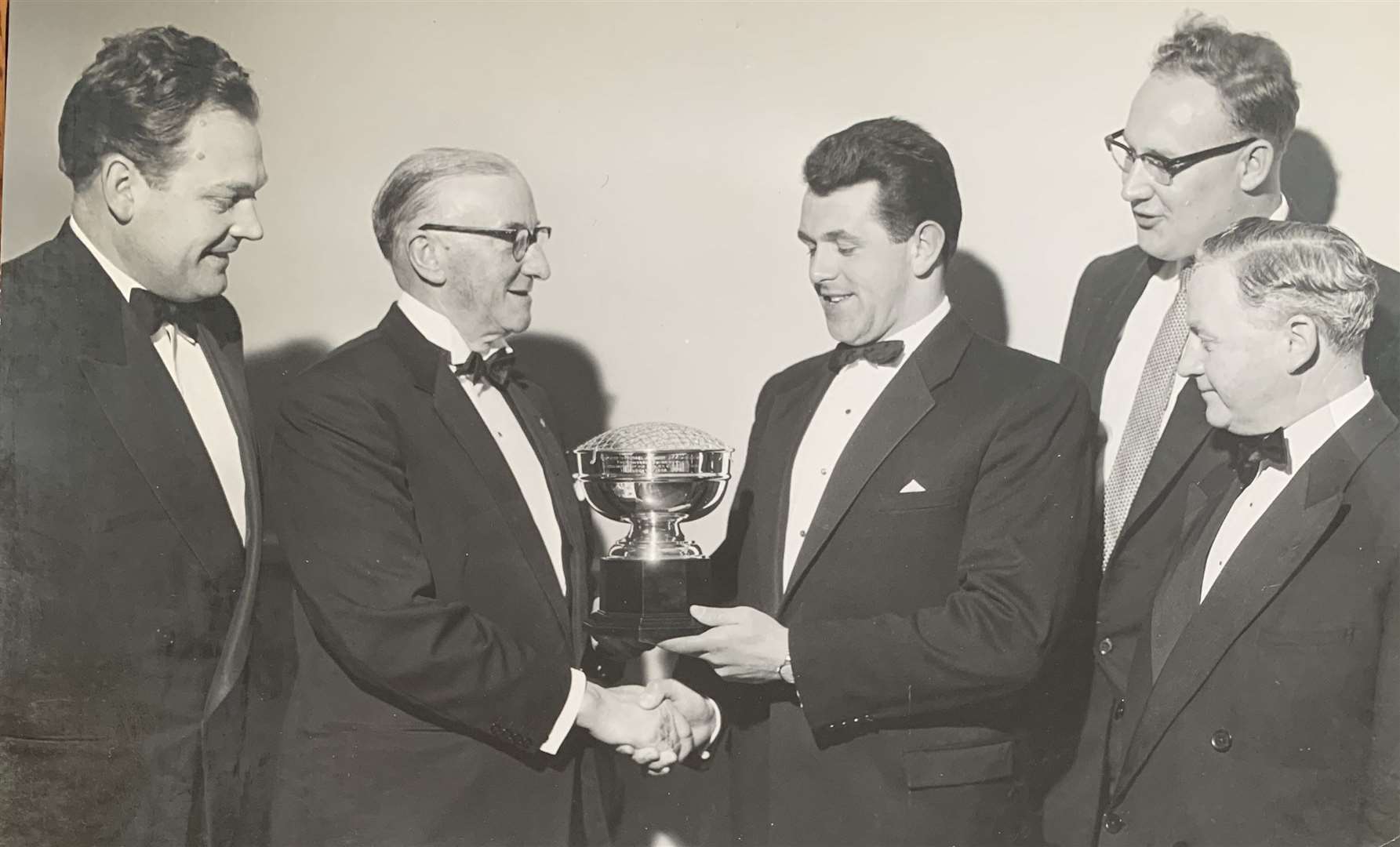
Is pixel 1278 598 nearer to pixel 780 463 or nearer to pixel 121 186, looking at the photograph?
pixel 780 463

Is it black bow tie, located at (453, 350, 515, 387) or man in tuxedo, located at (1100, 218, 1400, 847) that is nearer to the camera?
man in tuxedo, located at (1100, 218, 1400, 847)

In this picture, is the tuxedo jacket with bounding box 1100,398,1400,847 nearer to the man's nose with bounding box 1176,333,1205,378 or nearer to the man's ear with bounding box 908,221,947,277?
the man's nose with bounding box 1176,333,1205,378

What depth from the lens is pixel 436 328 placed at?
Answer: 11.6ft

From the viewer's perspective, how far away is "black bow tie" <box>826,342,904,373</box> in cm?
352

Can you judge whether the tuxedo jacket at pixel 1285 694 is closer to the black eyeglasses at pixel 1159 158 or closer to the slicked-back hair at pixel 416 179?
the black eyeglasses at pixel 1159 158

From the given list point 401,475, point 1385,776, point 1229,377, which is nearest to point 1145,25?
point 1229,377

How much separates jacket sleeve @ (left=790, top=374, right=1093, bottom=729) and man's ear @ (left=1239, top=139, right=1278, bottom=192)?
879 mm

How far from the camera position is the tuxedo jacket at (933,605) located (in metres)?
3.38

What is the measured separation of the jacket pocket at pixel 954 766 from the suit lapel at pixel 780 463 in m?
0.54

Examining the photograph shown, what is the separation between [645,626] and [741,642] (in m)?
0.27

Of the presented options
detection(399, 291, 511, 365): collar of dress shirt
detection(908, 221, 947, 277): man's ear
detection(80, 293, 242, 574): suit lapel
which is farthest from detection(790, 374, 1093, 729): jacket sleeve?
detection(80, 293, 242, 574): suit lapel

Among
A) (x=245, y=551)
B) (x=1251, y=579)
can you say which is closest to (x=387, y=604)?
(x=245, y=551)

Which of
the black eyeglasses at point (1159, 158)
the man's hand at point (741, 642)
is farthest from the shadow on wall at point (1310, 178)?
the man's hand at point (741, 642)

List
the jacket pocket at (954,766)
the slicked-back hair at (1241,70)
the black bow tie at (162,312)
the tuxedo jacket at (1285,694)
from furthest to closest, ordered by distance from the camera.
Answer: the slicked-back hair at (1241,70)
the black bow tie at (162,312)
the jacket pocket at (954,766)
the tuxedo jacket at (1285,694)
